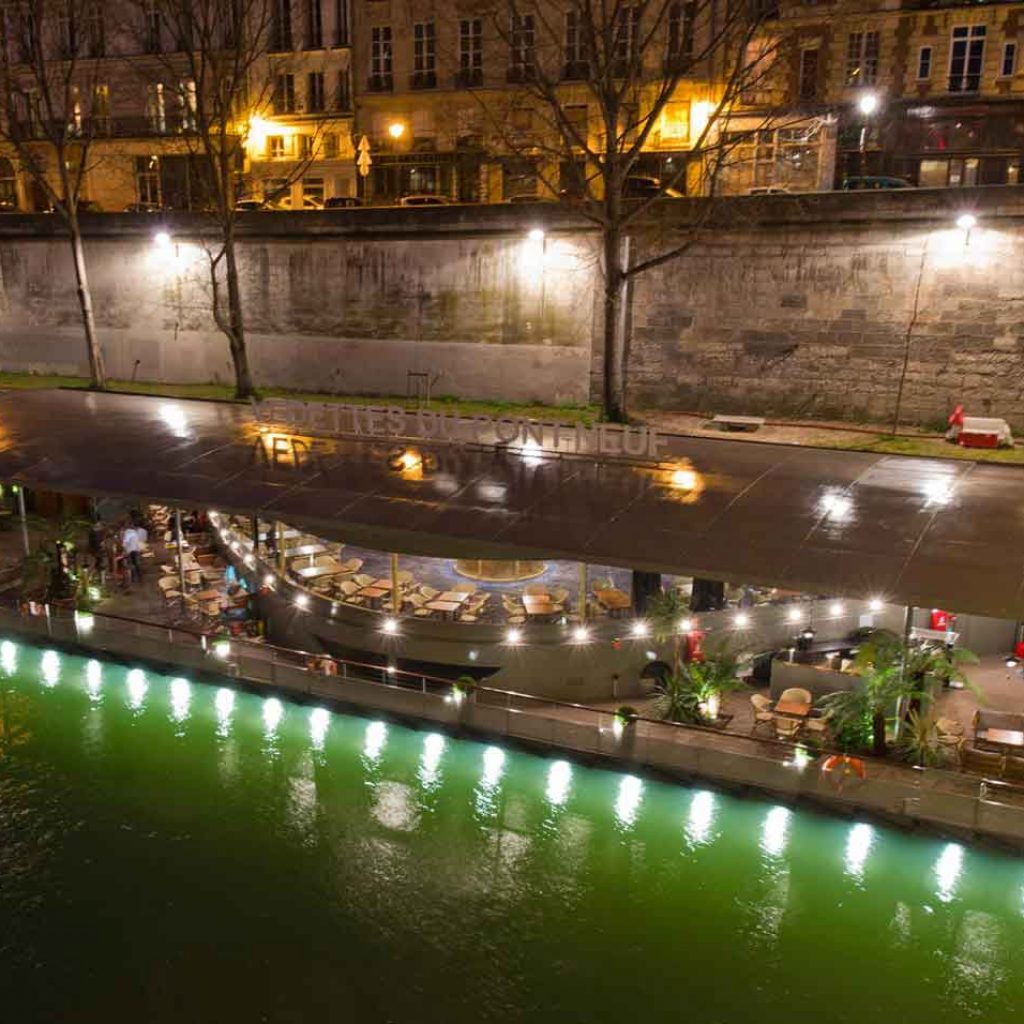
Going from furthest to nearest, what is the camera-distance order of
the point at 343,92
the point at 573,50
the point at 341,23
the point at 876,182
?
the point at 343,92
the point at 341,23
the point at 573,50
the point at 876,182

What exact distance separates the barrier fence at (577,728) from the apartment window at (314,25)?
Answer: 108ft

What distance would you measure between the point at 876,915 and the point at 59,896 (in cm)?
941

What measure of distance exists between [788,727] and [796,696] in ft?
2.29

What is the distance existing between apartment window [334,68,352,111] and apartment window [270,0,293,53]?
8.62 ft

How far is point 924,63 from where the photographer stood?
37.4 meters

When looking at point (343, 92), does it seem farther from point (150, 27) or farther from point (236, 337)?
point (236, 337)

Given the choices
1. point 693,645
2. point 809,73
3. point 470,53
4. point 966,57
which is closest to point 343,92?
point 470,53

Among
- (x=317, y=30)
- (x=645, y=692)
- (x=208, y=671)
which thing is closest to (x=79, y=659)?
(x=208, y=671)

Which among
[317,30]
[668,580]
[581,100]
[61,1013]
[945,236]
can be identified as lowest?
[61,1013]

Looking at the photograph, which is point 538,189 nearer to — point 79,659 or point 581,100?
point 581,100

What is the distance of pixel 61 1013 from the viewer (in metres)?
10.0

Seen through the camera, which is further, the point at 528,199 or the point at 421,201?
the point at 421,201

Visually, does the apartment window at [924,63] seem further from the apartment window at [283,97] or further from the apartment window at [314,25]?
the apartment window at [283,97]

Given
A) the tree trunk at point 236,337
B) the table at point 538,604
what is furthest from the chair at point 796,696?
the tree trunk at point 236,337
